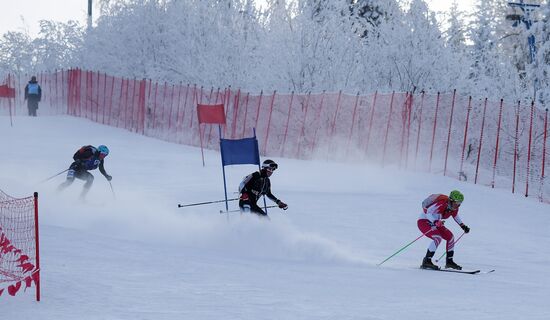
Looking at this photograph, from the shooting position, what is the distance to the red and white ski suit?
11.9 metres

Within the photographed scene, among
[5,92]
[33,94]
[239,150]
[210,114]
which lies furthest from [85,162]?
[33,94]

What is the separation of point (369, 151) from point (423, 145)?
185 cm

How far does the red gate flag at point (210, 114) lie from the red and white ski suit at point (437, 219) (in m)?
13.6

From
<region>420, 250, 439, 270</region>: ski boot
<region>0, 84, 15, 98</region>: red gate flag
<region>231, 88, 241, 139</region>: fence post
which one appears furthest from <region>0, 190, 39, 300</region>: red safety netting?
<region>0, 84, 15, 98</region>: red gate flag

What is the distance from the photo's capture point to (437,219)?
11.9m

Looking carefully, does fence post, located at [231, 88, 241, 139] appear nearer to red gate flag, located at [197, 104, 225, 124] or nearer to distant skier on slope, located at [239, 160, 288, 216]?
red gate flag, located at [197, 104, 225, 124]

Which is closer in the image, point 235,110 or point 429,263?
point 429,263

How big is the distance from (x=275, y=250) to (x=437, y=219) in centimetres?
246

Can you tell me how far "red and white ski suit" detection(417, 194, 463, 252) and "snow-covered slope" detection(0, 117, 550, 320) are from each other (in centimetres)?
56

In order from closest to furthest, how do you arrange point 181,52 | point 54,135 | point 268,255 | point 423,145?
point 268,255, point 423,145, point 54,135, point 181,52

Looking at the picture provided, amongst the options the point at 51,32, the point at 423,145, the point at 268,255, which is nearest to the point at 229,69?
the point at 423,145

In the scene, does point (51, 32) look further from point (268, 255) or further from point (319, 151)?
point (268, 255)

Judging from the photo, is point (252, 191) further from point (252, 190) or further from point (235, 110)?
point (235, 110)

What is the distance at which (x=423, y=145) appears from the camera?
25203 millimetres
